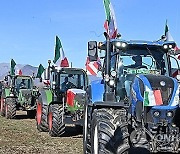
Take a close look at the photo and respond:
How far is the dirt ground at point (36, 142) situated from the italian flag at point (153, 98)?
11.2 ft

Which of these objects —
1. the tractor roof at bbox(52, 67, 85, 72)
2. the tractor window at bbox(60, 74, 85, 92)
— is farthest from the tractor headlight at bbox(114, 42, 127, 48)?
the tractor window at bbox(60, 74, 85, 92)

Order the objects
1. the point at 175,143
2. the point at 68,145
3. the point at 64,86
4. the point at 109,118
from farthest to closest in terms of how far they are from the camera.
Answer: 1. the point at 64,86
2. the point at 68,145
3. the point at 109,118
4. the point at 175,143

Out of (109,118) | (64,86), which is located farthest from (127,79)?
(64,86)

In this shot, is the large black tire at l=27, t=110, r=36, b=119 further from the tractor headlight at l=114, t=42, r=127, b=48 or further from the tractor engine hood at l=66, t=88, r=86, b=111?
the tractor headlight at l=114, t=42, r=127, b=48

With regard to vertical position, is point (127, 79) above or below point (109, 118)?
above

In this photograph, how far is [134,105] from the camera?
18.6ft

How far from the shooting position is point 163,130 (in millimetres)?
5293

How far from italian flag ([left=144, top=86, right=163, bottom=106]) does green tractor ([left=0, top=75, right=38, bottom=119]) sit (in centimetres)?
1103

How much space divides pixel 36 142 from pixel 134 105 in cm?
461

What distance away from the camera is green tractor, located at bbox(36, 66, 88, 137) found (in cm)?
1063

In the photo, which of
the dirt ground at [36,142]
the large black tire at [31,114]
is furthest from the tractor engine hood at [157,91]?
the large black tire at [31,114]

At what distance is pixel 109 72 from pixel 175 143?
78.0 inches

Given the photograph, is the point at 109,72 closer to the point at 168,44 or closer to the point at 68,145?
the point at 168,44

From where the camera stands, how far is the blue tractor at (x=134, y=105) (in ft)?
17.5
